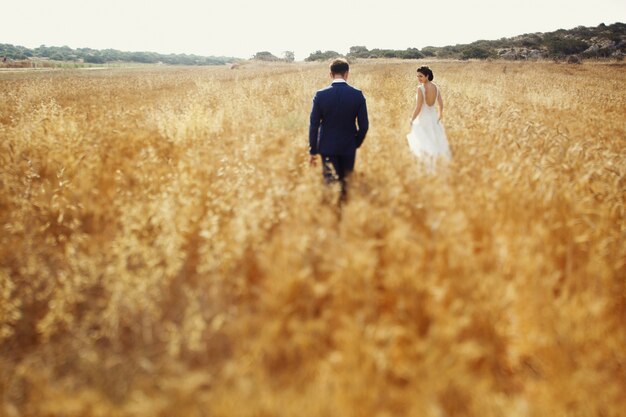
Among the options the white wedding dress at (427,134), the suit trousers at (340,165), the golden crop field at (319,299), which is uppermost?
the white wedding dress at (427,134)

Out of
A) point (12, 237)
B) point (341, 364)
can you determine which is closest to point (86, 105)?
point (12, 237)

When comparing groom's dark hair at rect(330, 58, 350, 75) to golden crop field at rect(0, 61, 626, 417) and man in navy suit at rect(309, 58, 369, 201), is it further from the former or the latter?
golden crop field at rect(0, 61, 626, 417)

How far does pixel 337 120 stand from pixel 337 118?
23 millimetres

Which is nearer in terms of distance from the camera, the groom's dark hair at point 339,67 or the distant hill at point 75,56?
the groom's dark hair at point 339,67

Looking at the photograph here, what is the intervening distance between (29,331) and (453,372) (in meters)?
2.64

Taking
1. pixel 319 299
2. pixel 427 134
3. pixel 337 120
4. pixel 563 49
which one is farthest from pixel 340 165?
pixel 563 49

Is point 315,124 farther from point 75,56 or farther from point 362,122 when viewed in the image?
point 75,56

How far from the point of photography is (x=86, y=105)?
10.7 metres

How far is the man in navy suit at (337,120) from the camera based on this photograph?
4.35 metres

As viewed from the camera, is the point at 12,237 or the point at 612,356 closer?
the point at 612,356

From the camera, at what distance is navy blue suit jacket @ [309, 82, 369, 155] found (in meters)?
4.34

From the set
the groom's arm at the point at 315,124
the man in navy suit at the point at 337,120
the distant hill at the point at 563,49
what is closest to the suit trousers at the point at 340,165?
the man in navy suit at the point at 337,120

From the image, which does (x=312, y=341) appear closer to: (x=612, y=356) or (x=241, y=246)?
(x=241, y=246)

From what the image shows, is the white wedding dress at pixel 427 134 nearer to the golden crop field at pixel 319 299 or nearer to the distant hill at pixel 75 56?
the golden crop field at pixel 319 299
